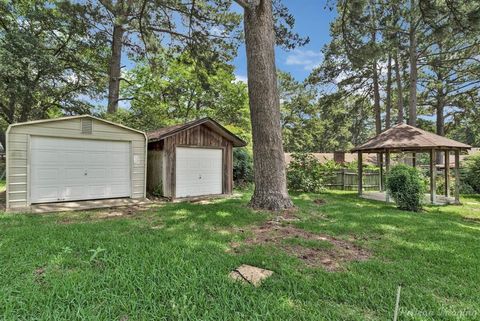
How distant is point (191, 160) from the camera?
986 centimetres

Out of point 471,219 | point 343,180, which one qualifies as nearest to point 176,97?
point 343,180

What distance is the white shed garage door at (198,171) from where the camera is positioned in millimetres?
9562

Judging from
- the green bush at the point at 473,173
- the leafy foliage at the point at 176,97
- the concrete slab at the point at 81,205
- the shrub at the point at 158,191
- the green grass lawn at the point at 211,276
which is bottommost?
the green grass lawn at the point at 211,276

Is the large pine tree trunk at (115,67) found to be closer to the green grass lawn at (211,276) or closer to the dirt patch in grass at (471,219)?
the green grass lawn at (211,276)

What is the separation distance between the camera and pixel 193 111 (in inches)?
720

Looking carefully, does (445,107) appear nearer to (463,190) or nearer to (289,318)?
(463,190)

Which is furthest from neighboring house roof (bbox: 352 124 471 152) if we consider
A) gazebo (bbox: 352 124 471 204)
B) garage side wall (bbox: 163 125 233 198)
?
garage side wall (bbox: 163 125 233 198)

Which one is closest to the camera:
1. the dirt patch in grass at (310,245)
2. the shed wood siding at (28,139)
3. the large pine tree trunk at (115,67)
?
the dirt patch in grass at (310,245)

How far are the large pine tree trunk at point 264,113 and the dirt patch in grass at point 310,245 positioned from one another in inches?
67.3

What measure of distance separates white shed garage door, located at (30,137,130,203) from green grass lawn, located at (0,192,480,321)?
2.54 metres

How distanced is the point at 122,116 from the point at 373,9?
40.9ft

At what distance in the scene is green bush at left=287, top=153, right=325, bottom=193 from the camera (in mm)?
12438

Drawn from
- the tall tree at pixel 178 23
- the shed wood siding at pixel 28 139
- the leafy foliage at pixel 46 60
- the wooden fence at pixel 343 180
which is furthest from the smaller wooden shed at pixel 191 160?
the wooden fence at pixel 343 180

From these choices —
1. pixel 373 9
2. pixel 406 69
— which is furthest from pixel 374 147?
pixel 406 69
